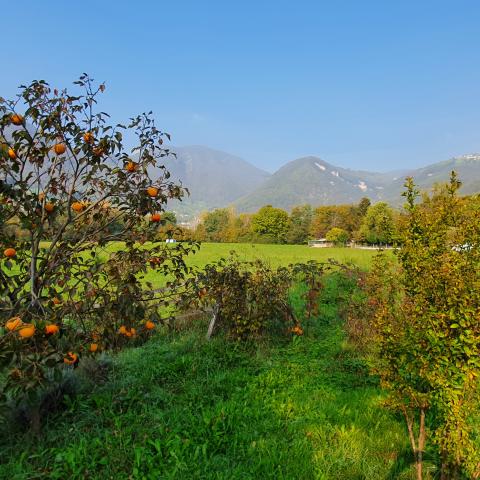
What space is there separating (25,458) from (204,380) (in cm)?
230

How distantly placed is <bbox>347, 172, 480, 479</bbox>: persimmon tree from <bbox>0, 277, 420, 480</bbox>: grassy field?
2.52ft

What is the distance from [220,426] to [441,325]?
2.56m

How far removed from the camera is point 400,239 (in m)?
3.98

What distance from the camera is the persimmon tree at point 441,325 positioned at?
3.06 metres

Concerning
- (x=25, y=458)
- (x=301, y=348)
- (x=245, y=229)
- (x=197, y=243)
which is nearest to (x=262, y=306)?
(x=301, y=348)

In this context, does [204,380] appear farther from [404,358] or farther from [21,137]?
[21,137]

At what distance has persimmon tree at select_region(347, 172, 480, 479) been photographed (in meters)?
3.06

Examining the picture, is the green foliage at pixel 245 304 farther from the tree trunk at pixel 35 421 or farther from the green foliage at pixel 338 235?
the green foliage at pixel 338 235

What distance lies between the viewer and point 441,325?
10.5 ft

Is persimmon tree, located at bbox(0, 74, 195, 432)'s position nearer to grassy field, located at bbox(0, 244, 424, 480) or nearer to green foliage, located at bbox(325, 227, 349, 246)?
grassy field, located at bbox(0, 244, 424, 480)

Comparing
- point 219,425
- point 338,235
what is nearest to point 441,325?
point 219,425

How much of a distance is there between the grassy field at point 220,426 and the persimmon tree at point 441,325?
30.2 inches

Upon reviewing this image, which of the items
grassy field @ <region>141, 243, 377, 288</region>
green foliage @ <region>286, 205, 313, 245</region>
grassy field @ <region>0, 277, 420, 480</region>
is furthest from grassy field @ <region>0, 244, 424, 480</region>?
green foliage @ <region>286, 205, 313, 245</region>

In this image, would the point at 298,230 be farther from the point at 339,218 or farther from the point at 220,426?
the point at 220,426
